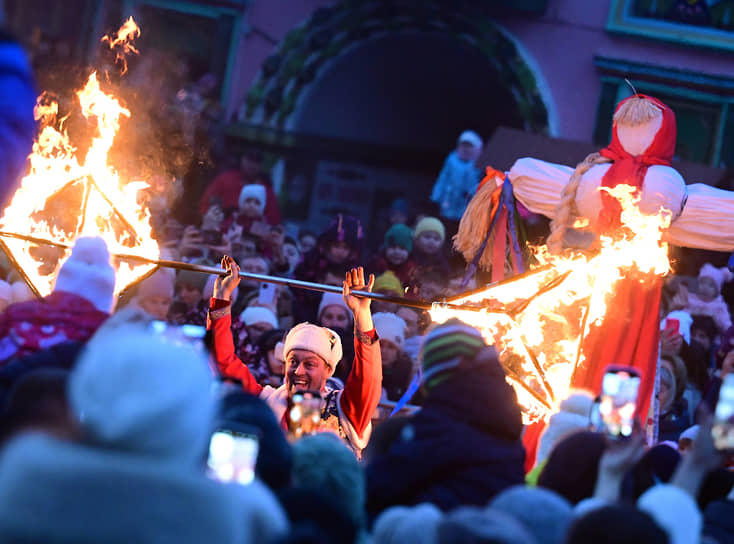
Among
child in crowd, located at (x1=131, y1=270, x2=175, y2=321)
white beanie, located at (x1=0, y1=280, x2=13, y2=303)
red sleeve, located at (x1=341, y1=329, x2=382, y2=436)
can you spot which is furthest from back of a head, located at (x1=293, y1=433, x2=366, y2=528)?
white beanie, located at (x1=0, y1=280, x2=13, y2=303)

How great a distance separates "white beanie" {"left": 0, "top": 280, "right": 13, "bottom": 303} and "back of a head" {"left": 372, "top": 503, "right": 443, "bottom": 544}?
391cm

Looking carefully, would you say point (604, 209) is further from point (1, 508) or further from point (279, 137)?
point (279, 137)

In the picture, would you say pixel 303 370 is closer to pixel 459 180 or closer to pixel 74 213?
pixel 74 213

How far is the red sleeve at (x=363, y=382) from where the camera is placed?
16.7 ft

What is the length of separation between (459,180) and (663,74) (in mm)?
3619

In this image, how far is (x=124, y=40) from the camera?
11.6 meters

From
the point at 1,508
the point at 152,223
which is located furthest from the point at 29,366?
the point at 152,223

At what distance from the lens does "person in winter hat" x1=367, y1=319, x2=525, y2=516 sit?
10.9 ft

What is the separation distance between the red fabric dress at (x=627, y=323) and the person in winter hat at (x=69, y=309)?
240 centimetres

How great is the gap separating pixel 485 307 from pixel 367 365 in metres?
0.64

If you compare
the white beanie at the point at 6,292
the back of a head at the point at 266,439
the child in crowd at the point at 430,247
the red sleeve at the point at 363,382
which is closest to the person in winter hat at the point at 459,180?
the child in crowd at the point at 430,247

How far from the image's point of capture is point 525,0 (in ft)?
42.0

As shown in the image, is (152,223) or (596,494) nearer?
(596,494)

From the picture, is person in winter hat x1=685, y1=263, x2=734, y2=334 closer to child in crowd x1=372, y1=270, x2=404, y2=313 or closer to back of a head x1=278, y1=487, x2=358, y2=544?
child in crowd x1=372, y1=270, x2=404, y2=313
